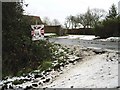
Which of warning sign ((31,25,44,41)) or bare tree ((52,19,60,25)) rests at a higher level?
bare tree ((52,19,60,25))

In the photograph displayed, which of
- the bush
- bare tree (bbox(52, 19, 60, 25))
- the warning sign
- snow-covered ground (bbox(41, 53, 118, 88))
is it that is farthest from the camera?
bare tree (bbox(52, 19, 60, 25))

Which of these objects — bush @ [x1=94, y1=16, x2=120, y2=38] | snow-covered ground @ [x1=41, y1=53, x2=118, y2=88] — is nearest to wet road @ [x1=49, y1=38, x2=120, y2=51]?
snow-covered ground @ [x1=41, y1=53, x2=118, y2=88]

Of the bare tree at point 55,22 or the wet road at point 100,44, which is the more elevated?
the bare tree at point 55,22

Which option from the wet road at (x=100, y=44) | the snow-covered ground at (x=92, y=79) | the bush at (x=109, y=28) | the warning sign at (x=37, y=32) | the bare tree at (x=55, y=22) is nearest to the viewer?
the snow-covered ground at (x=92, y=79)

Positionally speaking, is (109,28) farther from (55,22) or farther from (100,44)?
(55,22)

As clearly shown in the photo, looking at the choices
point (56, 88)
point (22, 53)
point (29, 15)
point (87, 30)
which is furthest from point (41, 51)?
point (87, 30)

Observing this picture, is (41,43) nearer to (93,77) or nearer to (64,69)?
(64,69)

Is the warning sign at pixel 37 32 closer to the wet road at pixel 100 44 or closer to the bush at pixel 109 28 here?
the wet road at pixel 100 44

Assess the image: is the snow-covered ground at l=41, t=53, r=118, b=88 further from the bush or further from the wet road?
the bush

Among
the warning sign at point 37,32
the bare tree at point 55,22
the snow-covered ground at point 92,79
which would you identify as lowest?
the snow-covered ground at point 92,79

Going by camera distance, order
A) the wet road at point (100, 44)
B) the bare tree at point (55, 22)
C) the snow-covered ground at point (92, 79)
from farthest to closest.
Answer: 1. the bare tree at point (55, 22)
2. the wet road at point (100, 44)
3. the snow-covered ground at point (92, 79)

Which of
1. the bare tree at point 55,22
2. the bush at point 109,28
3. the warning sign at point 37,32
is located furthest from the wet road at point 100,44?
the bare tree at point 55,22

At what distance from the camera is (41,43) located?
15.8 m

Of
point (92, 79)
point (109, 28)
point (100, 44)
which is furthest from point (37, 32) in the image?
point (109, 28)
